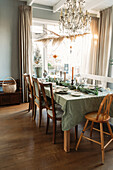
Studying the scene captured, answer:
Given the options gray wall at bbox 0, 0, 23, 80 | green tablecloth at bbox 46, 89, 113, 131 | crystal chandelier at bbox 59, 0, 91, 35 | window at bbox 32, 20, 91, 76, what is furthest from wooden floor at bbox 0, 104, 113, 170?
window at bbox 32, 20, 91, 76

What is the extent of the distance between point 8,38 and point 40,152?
3.56m

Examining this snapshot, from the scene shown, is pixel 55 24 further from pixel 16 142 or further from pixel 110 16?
pixel 16 142

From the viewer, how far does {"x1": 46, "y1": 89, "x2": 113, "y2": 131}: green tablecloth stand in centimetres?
217

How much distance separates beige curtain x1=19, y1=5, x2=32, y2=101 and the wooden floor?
2.18m

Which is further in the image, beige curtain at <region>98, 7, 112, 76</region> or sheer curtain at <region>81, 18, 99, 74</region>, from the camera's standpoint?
sheer curtain at <region>81, 18, 99, 74</region>

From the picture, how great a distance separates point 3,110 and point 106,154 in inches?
113

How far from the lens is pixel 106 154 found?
7.28 ft

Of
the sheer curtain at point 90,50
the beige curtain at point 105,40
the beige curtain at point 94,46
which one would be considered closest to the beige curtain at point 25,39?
the sheer curtain at point 90,50

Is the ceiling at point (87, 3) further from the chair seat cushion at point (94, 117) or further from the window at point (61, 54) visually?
the chair seat cushion at point (94, 117)

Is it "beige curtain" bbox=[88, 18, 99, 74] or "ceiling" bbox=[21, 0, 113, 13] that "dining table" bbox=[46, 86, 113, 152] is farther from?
"beige curtain" bbox=[88, 18, 99, 74]

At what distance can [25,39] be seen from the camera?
4.64 meters

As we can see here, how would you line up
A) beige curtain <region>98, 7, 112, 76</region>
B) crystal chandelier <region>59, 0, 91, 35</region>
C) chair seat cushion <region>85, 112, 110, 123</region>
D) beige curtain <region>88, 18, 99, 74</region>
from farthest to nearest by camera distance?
beige curtain <region>88, 18, 99, 74</region> < beige curtain <region>98, 7, 112, 76</region> < crystal chandelier <region>59, 0, 91, 35</region> < chair seat cushion <region>85, 112, 110, 123</region>

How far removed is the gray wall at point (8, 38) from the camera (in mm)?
4450

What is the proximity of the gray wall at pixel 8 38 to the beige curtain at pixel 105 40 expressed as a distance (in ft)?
9.06
